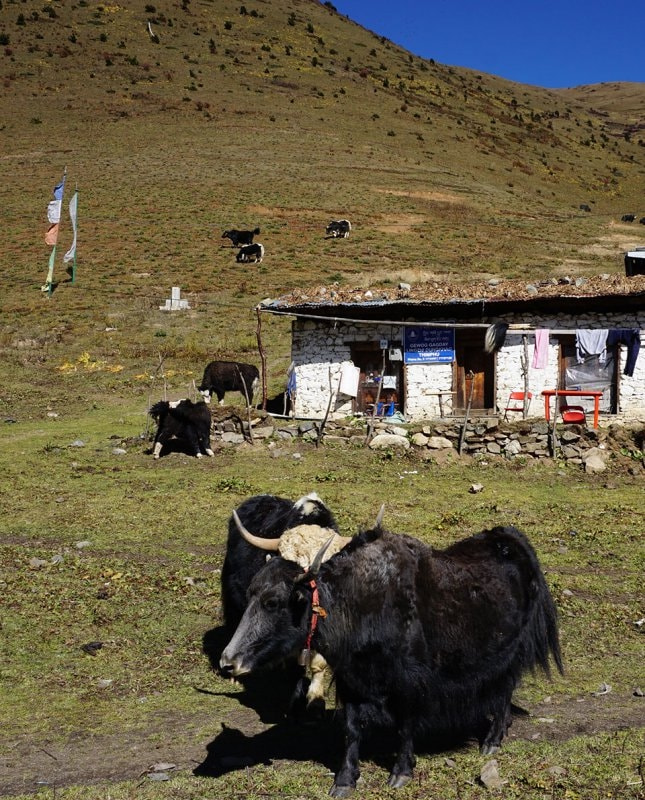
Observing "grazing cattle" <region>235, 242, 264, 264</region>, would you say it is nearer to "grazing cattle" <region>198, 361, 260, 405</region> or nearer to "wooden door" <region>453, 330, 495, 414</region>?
"grazing cattle" <region>198, 361, 260, 405</region>

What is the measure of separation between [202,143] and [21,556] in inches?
2293

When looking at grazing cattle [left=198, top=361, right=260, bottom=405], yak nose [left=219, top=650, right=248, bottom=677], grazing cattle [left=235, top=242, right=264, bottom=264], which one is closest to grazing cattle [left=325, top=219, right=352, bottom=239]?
grazing cattle [left=235, top=242, right=264, bottom=264]

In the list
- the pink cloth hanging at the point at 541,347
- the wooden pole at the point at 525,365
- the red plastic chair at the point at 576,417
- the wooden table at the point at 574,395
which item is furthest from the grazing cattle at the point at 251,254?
the red plastic chair at the point at 576,417

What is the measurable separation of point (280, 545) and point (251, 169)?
5690cm

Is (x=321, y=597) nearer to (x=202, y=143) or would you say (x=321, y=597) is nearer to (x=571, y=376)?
(x=571, y=376)

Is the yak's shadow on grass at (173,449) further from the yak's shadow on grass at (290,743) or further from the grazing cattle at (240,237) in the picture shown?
the grazing cattle at (240,237)

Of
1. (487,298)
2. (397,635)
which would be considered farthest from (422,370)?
(397,635)

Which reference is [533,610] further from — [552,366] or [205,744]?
[552,366]

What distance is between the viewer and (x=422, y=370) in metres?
19.8

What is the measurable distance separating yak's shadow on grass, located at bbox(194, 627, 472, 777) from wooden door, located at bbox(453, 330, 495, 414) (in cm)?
1393

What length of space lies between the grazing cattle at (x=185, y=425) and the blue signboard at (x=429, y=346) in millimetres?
5447

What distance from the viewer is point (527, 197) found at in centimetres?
6000

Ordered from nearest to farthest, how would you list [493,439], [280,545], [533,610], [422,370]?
[280,545], [533,610], [493,439], [422,370]

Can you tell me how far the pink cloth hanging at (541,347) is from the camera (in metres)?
18.6
